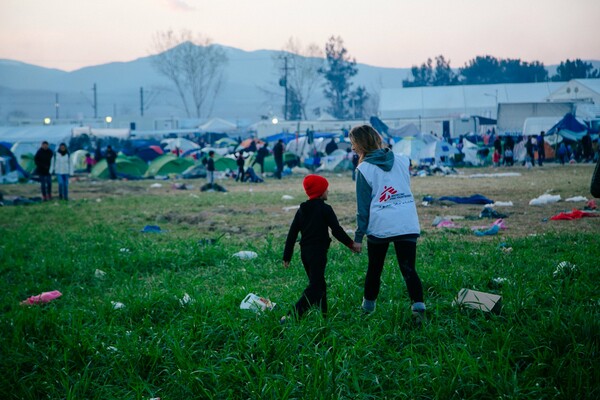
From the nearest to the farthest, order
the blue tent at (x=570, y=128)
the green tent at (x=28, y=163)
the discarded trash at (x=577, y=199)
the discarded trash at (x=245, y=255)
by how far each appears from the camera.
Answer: the discarded trash at (x=245, y=255)
the discarded trash at (x=577, y=199)
the green tent at (x=28, y=163)
the blue tent at (x=570, y=128)

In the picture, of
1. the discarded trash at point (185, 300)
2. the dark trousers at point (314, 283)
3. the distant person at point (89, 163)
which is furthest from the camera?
the distant person at point (89, 163)

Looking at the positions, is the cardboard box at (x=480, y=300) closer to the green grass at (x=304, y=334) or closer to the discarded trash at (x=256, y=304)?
the green grass at (x=304, y=334)

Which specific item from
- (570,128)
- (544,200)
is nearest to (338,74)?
(570,128)

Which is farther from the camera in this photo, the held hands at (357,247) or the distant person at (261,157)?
the distant person at (261,157)

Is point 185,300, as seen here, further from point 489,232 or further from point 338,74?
point 338,74

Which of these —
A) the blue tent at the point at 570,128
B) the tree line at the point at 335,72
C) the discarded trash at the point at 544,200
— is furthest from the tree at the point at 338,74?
the discarded trash at the point at 544,200

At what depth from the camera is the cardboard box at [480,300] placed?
454 cm

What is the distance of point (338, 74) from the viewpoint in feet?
322

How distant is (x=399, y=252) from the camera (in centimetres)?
464

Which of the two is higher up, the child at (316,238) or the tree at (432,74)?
Answer: the tree at (432,74)

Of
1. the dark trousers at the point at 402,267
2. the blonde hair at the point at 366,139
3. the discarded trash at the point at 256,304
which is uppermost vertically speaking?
the blonde hair at the point at 366,139

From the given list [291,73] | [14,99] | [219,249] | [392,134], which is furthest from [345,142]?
[14,99]

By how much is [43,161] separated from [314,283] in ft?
49.9

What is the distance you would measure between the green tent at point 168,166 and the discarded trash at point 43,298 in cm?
2427
